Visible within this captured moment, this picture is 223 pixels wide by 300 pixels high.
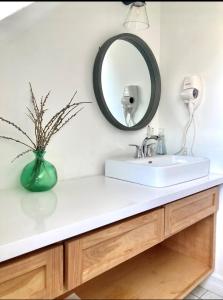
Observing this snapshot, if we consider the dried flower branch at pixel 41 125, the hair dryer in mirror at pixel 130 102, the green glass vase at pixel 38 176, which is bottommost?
the green glass vase at pixel 38 176

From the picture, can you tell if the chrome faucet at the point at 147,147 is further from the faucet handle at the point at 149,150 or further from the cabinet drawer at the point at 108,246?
the cabinet drawer at the point at 108,246

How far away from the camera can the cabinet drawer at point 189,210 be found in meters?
1.08

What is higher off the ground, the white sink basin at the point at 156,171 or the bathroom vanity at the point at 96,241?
the white sink basin at the point at 156,171

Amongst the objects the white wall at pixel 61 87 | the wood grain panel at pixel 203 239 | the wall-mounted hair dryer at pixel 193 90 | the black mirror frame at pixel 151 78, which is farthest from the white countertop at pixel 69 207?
the wall-mounted hair dryer at pixel 193 90

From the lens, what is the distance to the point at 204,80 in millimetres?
1520

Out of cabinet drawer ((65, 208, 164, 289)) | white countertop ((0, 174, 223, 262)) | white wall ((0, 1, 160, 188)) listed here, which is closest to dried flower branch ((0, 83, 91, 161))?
white wall ((0, 1, 160, 188))

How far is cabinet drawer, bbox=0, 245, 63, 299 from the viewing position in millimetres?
630

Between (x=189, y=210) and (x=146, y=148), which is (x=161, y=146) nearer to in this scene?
(x=146, y=148)

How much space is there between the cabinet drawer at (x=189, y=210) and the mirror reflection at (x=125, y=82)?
0.61m

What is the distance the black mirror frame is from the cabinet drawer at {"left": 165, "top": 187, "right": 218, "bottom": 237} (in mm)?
585

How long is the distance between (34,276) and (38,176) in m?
0.45

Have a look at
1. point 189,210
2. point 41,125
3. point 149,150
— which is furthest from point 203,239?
point 41,125

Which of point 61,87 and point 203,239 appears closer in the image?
point 61,87

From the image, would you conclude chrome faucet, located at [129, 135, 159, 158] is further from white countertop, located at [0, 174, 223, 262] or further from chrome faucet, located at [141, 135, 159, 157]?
white countertop, located at [0, 174, 223, 262]
